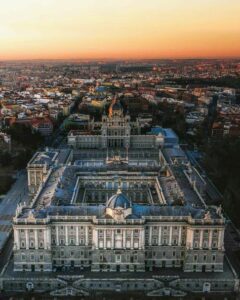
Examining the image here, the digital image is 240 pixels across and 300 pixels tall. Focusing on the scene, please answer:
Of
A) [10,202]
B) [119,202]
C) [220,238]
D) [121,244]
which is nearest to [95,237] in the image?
[121,244]

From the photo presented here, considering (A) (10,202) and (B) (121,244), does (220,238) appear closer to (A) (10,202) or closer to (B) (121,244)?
(B) (121,244)

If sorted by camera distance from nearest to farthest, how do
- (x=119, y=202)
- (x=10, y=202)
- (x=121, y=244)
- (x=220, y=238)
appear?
(x=220, y=238) < (x=119, y=202) < (x=121, y=244) < (x=10, y=202)

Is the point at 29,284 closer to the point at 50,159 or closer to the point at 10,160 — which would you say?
the point at 50,159

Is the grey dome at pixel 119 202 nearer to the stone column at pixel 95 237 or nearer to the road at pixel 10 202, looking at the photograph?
the stone column at pixel 95 237

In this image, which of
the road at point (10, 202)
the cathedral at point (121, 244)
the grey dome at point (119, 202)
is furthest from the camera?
the road at point (10, 202)

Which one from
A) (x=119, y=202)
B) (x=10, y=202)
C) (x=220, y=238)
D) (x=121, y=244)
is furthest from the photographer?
(x=10, y=202)

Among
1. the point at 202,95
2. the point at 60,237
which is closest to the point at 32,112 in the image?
the point at 202,95

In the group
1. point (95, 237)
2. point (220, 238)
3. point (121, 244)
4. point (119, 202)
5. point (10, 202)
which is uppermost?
point (119, 202)

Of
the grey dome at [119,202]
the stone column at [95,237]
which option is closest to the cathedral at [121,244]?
the stone column at [95,237]

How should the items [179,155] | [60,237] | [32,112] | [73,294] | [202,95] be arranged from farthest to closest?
[202,95] < [32,112] < [179,155] < [60,237] < [73,294]

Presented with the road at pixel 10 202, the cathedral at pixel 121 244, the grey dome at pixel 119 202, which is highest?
the grey dome at pixel 119 202

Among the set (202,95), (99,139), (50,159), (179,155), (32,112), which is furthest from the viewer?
(202,95)
